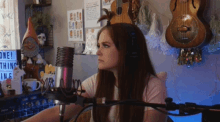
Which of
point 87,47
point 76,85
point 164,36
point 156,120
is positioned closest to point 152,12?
point 164,36

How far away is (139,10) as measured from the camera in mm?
1557

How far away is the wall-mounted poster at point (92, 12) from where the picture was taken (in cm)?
195

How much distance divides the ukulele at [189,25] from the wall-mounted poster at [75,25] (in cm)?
100

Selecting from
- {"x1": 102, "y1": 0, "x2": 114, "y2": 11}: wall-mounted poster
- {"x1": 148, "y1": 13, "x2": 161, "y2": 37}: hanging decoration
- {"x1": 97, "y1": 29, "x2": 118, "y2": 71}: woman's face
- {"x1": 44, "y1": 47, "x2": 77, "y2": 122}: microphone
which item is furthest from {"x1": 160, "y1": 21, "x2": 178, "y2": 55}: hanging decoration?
{"x1": 44, "y1": 47, "x2": 77, "y2": 122}: microphone

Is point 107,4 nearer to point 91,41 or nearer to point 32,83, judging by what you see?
point 91,41

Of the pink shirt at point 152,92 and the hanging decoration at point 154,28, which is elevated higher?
the hanging decoration at point 154,28

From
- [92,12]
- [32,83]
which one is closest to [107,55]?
[32,83]

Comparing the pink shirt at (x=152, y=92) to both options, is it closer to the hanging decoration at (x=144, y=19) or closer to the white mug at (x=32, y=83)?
the white mug at (x=32, y=83)

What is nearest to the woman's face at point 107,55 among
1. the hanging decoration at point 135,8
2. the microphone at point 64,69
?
the microphone at point 64,69

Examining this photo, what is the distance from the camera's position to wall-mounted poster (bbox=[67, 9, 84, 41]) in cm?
209

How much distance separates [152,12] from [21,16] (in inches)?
55.6

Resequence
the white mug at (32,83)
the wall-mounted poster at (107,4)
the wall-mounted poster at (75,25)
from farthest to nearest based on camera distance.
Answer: the wall-mounted poster at (75,25) < the wall-mounted poster at (107,4) < the white mug at (32,83)

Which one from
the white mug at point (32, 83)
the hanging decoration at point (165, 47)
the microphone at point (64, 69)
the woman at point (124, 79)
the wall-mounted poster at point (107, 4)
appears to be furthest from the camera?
the wall-mounted poster at point (107, 4)

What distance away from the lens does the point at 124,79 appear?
53 centimetres
